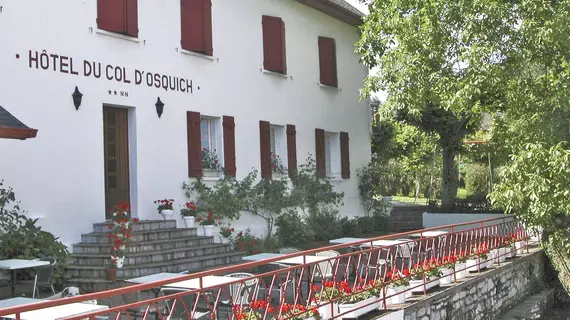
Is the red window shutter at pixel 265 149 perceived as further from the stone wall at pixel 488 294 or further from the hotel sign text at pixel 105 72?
the stone wall at pixel 488 294

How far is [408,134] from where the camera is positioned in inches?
1063

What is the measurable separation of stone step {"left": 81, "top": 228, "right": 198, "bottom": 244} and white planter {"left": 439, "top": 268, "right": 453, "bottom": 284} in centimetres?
443

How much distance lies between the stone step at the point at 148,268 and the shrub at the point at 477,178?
74.1 feet

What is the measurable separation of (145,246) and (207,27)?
15.9 ft

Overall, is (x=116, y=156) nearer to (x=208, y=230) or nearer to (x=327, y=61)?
(x=208, y=230)

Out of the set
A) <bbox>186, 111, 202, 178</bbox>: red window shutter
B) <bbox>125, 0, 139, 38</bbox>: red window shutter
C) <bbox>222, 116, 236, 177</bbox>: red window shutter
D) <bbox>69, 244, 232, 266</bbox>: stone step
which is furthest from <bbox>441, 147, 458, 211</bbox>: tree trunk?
<bbox>125, 0, 139, 38</bbox>: red window shutter

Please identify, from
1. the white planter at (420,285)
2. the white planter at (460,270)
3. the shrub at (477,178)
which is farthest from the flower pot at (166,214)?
the shrub at (477,178)

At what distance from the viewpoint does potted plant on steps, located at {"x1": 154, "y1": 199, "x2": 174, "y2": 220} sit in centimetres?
1157

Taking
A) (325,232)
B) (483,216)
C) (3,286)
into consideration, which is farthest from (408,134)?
(3,286)

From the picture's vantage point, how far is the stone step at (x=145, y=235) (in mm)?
10258

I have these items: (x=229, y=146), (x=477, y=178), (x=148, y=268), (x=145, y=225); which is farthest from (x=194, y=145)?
(x=477, y=178)

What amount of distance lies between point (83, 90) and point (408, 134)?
722 inches

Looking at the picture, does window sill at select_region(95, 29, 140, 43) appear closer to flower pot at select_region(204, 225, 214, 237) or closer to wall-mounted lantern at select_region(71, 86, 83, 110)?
wall-mounted lantern at select_region(71, 86, 83, 110)

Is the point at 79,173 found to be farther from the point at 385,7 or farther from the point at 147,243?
the point at 385,7
